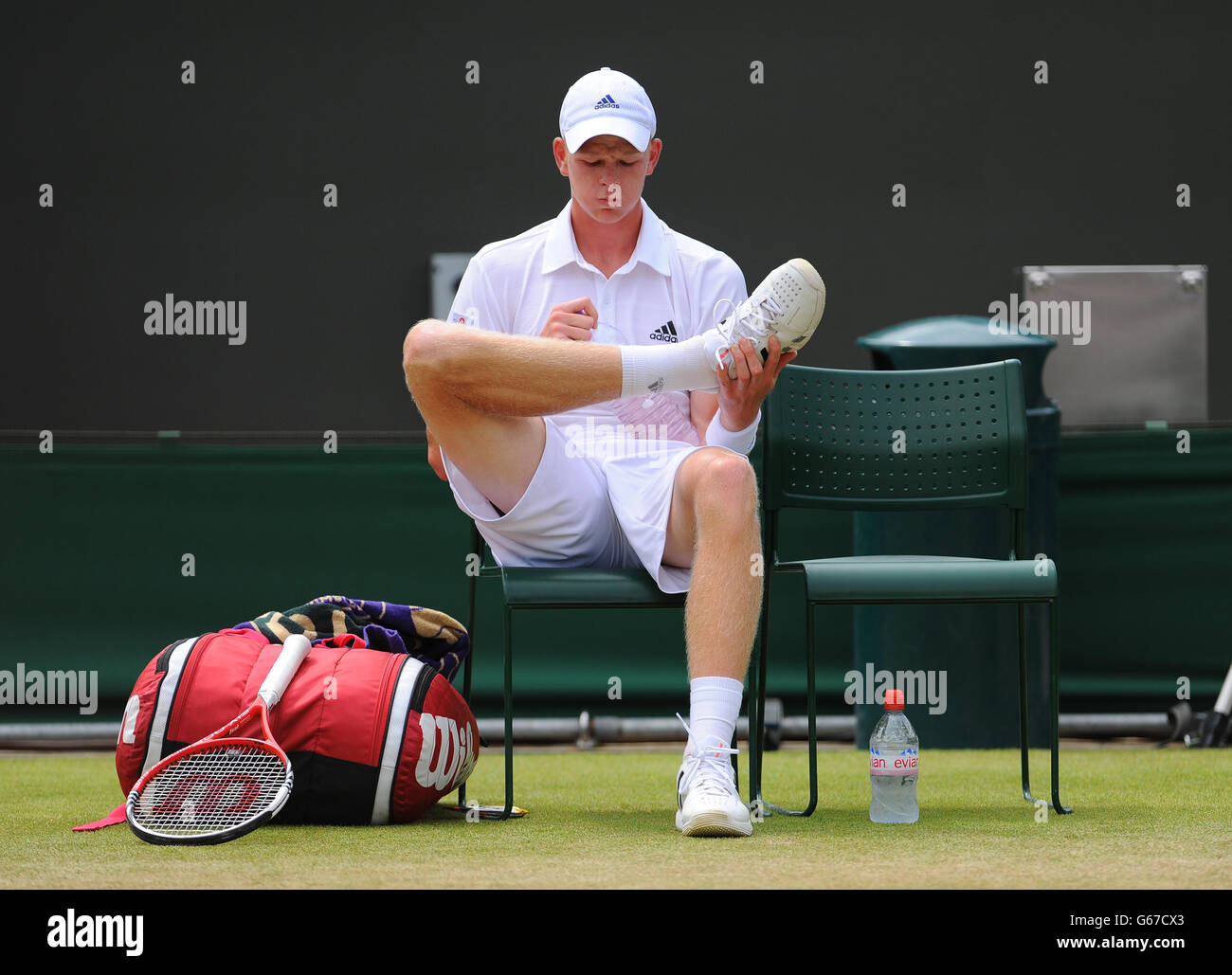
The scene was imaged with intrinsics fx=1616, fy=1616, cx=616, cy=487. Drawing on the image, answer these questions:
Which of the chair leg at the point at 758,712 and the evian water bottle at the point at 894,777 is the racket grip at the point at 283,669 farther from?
the evian water bottle at the point at 894,777

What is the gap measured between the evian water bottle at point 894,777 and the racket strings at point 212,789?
1106mm

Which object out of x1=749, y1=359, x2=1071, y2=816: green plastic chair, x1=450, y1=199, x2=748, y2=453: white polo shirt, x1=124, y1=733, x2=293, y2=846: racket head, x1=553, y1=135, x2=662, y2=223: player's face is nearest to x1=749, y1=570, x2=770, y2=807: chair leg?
x1=749, y1=359, x2=1071, y2=816: green plastic chair

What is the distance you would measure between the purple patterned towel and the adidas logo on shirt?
27.6 inches

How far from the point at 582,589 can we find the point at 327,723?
51cm

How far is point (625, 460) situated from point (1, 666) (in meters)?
2.67

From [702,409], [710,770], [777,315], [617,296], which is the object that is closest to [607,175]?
[617,296]

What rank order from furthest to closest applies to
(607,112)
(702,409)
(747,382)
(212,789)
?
(702,409) → (607,112) → (747,382) → (212,789)

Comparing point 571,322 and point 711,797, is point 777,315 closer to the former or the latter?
point 571,322

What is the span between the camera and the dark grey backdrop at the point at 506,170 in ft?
22.5

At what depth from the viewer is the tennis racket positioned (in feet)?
8.54

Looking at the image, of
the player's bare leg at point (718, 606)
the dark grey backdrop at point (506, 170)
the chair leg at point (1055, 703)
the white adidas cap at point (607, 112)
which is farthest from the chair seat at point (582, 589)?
the dark grey backdrop at point (506, 170)

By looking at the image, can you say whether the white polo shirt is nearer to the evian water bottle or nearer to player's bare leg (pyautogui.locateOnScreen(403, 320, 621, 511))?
player's bare leg (pyautogui.locateOnScreen(403, 320, 621, 511))

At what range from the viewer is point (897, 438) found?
3.46 m
